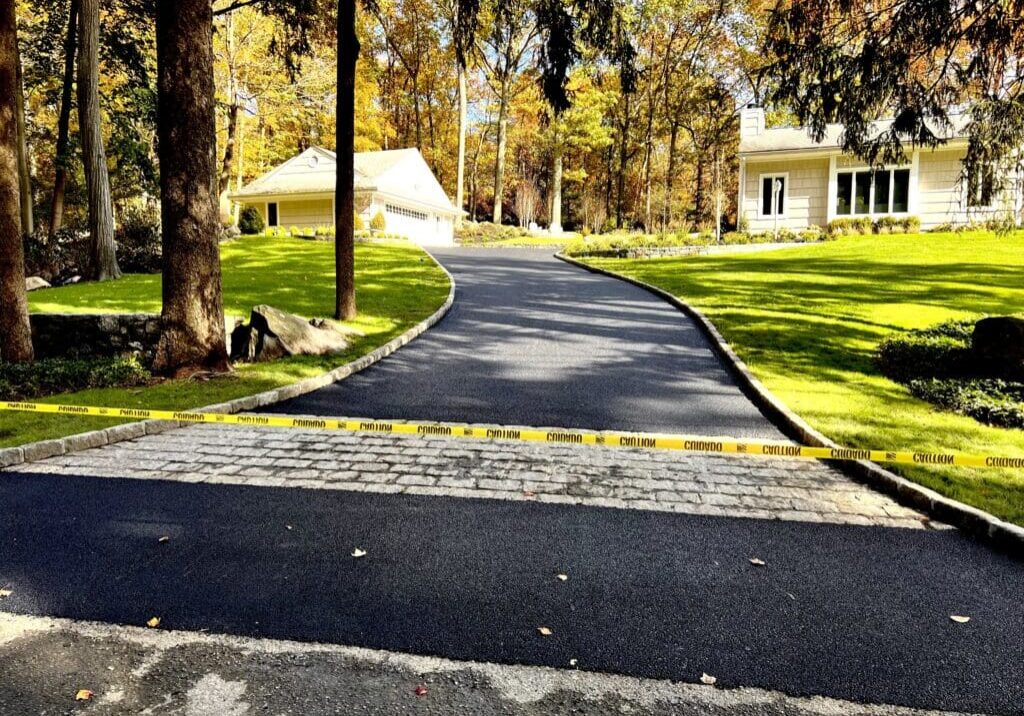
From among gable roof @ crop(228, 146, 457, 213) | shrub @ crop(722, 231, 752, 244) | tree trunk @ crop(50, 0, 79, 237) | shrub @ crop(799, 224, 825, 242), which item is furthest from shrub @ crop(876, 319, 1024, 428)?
gable roof @ crop(228, 146, 457, 213)

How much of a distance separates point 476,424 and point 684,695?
14.6ft

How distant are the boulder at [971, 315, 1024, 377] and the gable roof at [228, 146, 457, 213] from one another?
3302 centimetres

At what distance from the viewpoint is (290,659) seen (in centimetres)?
295

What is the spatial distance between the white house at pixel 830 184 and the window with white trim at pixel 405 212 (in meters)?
20.3

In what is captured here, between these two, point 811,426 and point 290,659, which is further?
point 811,426

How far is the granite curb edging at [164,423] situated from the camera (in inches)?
233

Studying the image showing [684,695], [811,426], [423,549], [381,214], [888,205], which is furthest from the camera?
[381,214]

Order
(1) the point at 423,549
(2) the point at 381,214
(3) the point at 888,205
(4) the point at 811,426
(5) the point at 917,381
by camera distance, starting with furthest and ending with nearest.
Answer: (2) the point at 381,214 < (3) the point at 888,205 < (5) the point at 917,381 < (4) the point at 811,426 < (1) the point at 423,549

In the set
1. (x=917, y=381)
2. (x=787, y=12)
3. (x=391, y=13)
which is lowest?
(x=917, y=381)

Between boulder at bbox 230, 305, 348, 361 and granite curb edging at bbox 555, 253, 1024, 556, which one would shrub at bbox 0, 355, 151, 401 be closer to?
boulder at bbox 230, 305, 348, 361

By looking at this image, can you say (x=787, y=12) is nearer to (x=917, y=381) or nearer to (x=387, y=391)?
(x=917, y=381)

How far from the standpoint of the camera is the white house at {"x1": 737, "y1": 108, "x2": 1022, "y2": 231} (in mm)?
28250

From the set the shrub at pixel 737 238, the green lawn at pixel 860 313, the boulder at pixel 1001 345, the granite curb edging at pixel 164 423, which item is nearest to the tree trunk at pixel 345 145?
the granite curb edging at pixel 164 423

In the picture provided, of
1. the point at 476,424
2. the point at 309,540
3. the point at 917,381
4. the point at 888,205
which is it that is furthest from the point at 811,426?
the point at 888,205
